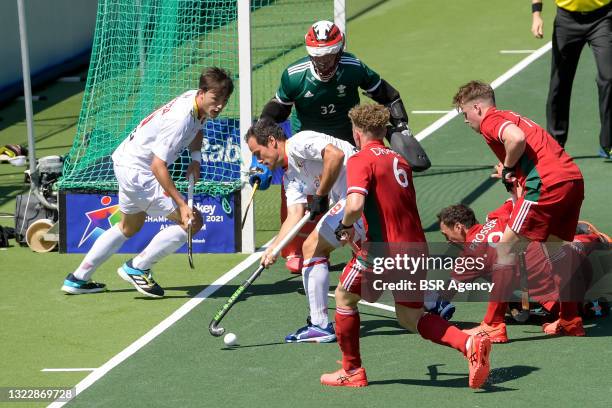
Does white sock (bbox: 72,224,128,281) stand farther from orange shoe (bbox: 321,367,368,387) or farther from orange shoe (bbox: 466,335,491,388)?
orange shoe (bbox: 466,335,491,388)

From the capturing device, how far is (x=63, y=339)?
356 inches

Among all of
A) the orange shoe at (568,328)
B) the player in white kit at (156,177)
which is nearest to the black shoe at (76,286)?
the player in white kit at (156,177)

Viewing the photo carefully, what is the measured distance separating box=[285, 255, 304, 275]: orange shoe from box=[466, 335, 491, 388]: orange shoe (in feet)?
10.6

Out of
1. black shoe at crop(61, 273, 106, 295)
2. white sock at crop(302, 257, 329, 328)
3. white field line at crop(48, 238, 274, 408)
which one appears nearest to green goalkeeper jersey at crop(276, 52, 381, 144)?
white field line at crop(48, 238, 274, 408)

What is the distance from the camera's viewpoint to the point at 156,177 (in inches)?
376

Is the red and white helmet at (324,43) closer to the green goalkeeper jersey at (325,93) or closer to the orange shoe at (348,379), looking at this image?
the green goalkeeper jersey at (325,93)

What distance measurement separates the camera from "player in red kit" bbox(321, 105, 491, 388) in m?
7.52

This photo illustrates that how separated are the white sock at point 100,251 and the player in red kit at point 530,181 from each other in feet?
10.3

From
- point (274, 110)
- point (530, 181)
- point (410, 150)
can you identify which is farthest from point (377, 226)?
point (274, 110)

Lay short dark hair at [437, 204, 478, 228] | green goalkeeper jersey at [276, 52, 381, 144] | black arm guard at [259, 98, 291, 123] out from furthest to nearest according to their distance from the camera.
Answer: black arm guard at [259, 98, 291, 123], green goalkeeper jersey at [276, 52, 381, 144], short dark hair at [437, 204, 478, 228]

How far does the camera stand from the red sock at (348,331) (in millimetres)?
7672

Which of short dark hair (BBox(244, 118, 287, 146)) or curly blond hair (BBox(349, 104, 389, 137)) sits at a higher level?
curly blond hair (BBox(349, 104, 389, 137))

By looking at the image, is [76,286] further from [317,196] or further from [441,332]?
[441,332]

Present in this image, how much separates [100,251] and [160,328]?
115 cm
